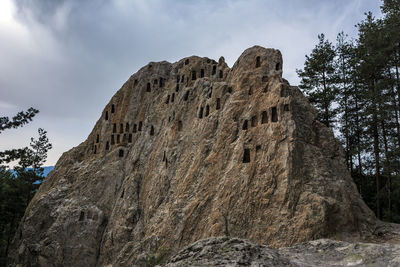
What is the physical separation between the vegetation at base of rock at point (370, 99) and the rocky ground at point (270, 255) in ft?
64.5

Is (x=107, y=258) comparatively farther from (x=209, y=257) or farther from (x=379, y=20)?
(x=379, y=20)

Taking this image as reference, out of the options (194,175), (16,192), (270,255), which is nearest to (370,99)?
(194,175)

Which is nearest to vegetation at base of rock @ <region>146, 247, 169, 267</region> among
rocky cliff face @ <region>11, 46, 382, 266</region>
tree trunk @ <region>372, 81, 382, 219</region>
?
rocky cliff face @ <region>11, 46, 382, 266</region>

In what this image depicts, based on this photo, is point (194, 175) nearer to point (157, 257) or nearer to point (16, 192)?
point (157, 257)

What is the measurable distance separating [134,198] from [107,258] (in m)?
5.76

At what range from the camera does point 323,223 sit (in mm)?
18500

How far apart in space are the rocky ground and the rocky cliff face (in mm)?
11408

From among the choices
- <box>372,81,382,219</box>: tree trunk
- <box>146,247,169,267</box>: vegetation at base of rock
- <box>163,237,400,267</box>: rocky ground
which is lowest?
<box>146,247,169,267</box>: vegetation at base of rock

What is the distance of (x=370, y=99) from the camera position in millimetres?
28594

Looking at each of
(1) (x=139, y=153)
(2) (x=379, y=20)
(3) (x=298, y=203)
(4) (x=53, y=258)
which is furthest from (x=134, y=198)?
(2) (x=379, y=20)

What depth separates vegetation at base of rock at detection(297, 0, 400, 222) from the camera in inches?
1050

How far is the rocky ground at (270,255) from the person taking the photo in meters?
6.35

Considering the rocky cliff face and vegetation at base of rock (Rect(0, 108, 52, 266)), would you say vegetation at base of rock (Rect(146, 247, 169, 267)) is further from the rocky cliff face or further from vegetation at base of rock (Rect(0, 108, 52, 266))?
vegetation at base of rock (Rect(0, 108, 52, 266))

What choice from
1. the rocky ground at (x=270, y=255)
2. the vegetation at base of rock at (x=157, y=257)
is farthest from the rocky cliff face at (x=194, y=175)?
the rocky ground at (x=270, y=255)
